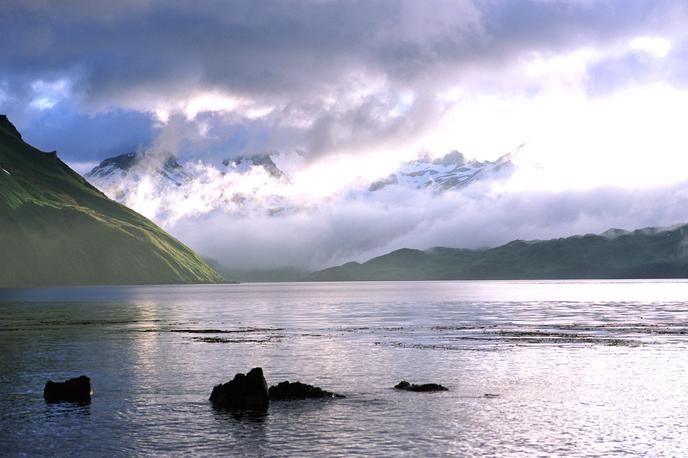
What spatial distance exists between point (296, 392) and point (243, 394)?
16.5ft

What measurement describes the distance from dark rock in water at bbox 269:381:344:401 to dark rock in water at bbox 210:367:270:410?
2003 millimetres

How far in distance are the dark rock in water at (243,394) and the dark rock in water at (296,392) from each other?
2.00m

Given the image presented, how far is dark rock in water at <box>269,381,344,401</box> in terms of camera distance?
59.3 metres

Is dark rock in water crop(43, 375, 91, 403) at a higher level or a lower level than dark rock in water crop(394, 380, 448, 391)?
higher

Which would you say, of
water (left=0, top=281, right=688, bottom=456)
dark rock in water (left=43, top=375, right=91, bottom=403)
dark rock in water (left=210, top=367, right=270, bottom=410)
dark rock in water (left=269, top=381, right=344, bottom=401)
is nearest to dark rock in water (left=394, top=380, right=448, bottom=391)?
water (left=0, top=281, right=688, bottom=456)

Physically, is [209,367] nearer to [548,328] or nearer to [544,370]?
[544,370]

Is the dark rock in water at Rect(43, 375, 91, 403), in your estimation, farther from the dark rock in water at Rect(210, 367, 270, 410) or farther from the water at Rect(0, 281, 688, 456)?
the dark rock in water at Rect(210, 367, 270, 410)

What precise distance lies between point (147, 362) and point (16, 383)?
58.7ft

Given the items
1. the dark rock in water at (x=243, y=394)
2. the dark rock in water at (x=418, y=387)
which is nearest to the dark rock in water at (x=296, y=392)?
the dark rock in water at (x=243, y=394)

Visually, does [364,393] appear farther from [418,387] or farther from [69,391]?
[69,391]

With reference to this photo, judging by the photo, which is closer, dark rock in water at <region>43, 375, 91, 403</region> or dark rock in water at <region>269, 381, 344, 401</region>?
dark rock in water at <region>43, 375, 91, 403</region>

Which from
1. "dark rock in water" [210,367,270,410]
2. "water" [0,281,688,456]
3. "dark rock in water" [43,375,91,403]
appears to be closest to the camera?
"water" [0,281,688,456]

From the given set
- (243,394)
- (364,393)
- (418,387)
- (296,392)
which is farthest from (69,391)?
(418,387)

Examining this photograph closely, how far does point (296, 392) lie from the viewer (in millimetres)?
59844
